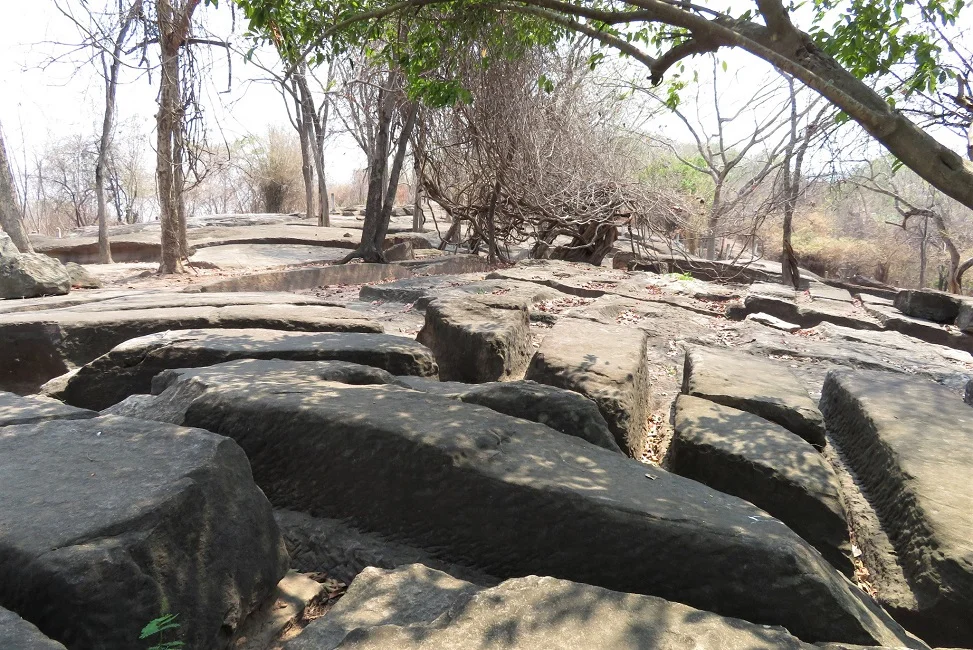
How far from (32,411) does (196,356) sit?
3.23ft

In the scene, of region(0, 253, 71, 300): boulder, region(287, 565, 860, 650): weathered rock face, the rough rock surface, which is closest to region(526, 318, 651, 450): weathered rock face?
the rough rock surface

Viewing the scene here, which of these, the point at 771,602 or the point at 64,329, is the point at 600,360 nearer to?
the point at 771,602

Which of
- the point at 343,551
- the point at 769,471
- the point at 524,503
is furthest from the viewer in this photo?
the point at 769,471

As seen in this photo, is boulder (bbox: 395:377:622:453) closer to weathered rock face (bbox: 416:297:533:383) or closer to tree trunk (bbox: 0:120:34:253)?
weathered rock face (bbox: 416:297:533:383)

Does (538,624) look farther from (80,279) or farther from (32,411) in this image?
(80,279)

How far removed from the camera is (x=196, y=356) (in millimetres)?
3180

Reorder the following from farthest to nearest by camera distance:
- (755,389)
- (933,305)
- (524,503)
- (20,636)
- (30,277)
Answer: (933,305) < (30,277) < (755,389) < (524,503) < (20,636)

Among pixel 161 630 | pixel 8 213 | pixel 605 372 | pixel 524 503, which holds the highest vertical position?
pixel 8 213

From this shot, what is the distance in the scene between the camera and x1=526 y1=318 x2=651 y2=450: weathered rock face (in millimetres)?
3053

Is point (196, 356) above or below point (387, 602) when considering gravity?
above

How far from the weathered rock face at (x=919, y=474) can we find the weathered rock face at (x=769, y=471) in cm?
25

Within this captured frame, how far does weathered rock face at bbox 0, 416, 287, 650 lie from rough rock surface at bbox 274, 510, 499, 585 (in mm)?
194

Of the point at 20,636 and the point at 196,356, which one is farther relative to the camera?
the point at 196,356

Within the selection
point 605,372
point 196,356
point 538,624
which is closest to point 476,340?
point 605,372
